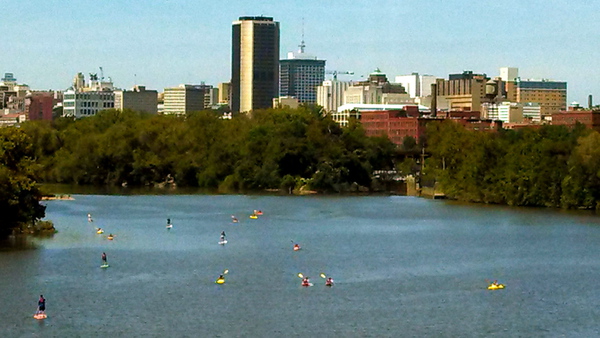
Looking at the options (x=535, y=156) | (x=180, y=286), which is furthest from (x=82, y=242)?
(x=535, y=156)

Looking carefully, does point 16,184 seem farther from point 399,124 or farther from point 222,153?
point 399,124

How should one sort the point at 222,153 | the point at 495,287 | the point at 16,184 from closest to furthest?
the point at 495,287 → the point at 16,184 → the point at 222,153

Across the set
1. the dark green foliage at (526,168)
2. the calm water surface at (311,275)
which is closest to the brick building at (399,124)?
the dark green foliage at (526,168)

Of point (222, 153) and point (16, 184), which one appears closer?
point (16, 184)

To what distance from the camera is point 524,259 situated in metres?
61.8

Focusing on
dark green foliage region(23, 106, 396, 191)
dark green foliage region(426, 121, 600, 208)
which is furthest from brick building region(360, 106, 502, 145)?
dark green foliage region(426, 121, 600, 208)

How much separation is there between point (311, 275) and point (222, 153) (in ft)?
238

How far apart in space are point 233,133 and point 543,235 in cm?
6506

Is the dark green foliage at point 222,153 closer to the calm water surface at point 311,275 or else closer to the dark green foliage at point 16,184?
the calm water surface at point 311,275

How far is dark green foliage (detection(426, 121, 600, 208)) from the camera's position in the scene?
9112cm

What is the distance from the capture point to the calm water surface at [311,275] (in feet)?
143

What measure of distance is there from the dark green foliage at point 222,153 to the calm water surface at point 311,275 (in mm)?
33766

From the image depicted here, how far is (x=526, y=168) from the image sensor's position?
96.0 metres

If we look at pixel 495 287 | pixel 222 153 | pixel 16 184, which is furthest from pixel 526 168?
pixel 495 287
